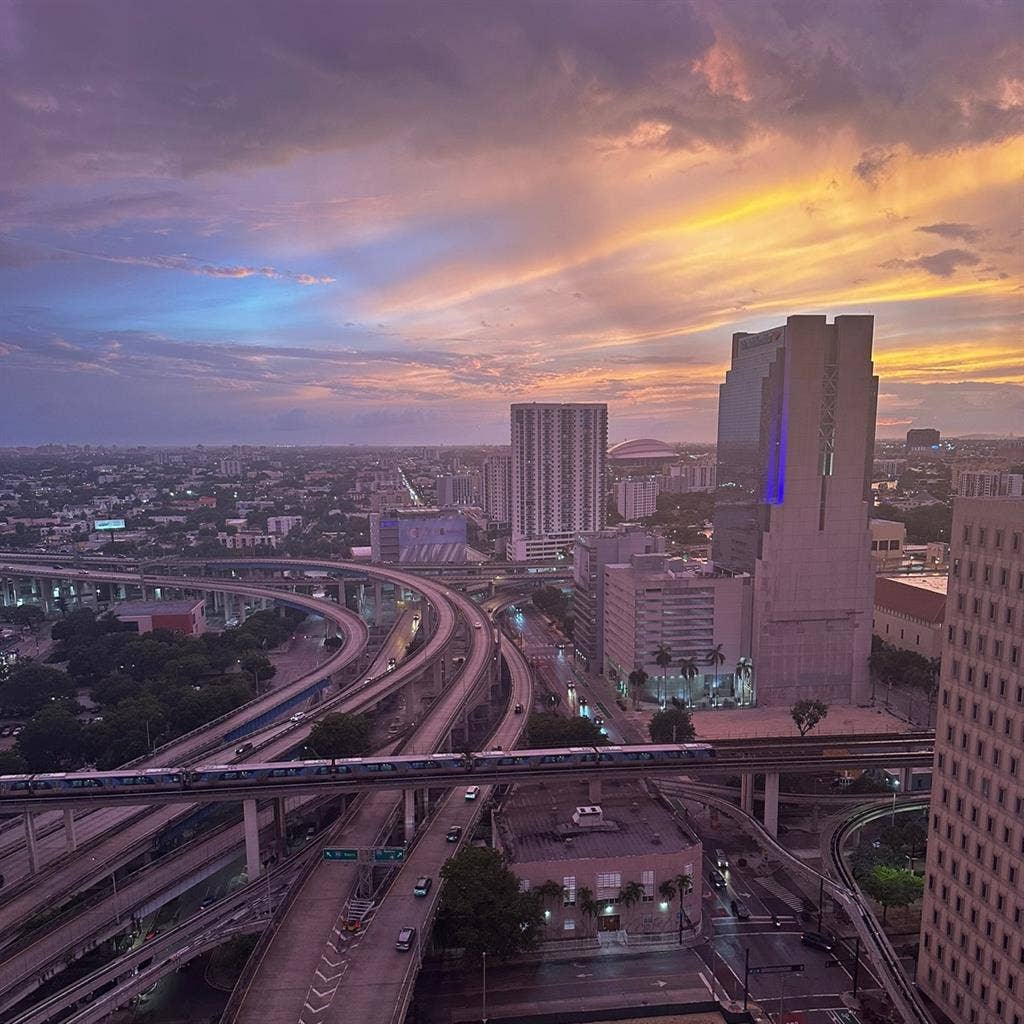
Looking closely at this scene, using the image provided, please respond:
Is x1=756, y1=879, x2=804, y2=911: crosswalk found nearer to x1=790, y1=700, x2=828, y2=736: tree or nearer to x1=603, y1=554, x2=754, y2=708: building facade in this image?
x1=790, y1=700, x2=828, y2=736: tree

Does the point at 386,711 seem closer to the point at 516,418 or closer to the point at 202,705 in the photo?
the point at 202,705

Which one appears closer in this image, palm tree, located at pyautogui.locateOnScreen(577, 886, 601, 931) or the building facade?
palm tree, located at pyautogui.locateOnScreen(577, 886, 601, 931)

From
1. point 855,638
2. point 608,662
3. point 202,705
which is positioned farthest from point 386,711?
point 855,638

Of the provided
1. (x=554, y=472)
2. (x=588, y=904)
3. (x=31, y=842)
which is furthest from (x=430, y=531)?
(x=588, y=904)

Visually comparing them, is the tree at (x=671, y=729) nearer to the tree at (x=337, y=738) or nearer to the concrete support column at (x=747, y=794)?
the concrete support column at (x=747, y=794)

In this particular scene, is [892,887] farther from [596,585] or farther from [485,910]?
[596,585]

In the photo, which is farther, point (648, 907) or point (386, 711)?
point (386, 711)

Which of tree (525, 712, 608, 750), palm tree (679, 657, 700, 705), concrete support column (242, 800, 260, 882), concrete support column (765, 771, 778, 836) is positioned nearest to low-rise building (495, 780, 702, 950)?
concrete support column (765, 771, 778, 836)
